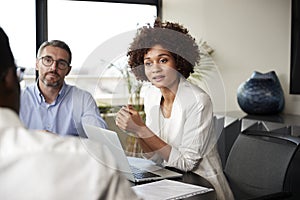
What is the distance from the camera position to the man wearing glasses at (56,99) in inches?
69.2

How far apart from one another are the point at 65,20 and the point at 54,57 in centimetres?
191

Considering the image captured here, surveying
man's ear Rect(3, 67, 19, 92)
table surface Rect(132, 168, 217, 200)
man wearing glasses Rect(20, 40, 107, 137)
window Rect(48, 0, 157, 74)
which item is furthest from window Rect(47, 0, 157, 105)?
man's ear Rect(3, 67, 19, 92)

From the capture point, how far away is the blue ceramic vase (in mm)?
3475

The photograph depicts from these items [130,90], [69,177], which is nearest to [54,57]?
[130,90]

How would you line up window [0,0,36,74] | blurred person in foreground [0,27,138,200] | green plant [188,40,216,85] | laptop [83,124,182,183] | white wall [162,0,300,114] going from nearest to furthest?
blurred person in foreground [0,27,138,200]
laptop [83,124,182,183]
green plant [188,40,216,85]
window [0,0,36,74]
white wall [162,0,300,114]

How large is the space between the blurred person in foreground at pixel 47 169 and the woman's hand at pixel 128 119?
1022mm

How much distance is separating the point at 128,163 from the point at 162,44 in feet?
1.56

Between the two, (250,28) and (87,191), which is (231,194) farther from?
(250,28)

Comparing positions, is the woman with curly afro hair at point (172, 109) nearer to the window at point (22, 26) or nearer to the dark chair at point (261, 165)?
the dark chair at point (261, 165)

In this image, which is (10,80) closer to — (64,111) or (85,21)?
(64,111)

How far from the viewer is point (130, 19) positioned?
12.8ft

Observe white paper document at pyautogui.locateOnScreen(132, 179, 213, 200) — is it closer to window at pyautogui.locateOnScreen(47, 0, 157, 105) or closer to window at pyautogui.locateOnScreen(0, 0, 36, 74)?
window at pyautogui.locateOnScreen(47, 0, 157, 105)

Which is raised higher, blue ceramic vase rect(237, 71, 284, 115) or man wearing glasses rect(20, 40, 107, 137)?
man wearing glasses rect(20, 40, 107, 137)

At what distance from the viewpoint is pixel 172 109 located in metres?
1.81
